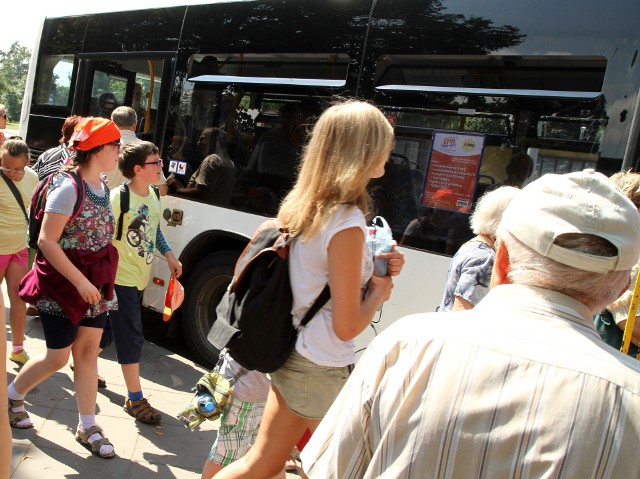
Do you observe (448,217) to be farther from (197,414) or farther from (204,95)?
(204,95)

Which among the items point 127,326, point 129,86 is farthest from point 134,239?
point 129,86

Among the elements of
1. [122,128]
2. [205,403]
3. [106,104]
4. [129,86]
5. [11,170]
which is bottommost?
[205,403]

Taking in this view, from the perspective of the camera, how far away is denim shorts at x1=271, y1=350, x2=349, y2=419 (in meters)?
2.47

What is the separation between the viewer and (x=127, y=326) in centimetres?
421

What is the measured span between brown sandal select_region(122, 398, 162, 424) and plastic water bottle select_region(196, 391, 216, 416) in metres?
1.65

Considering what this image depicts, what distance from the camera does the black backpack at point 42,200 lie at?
3494 millimetres

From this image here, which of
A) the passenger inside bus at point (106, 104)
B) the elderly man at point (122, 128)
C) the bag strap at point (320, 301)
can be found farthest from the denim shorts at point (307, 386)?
the passenger inside bus at point (106, 104)

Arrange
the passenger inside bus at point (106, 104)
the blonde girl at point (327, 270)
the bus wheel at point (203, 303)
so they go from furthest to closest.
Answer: the passenger inside bus at point (106, 104)
the bus wheel at point (203, 303)
the blonde girl at point (327, 270)

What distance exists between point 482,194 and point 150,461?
2448 millimetres

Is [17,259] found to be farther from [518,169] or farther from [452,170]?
[518,169]

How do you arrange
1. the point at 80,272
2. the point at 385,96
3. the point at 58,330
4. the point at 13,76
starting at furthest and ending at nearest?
the point at 13,76
the point at 385,96
the point at 58,330
the point at 80,272

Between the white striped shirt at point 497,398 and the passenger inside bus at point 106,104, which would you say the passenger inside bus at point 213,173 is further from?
the white striped shirt at point 497,398

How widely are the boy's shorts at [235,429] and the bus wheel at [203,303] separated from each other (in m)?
2.80

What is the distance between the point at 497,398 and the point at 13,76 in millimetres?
86896
